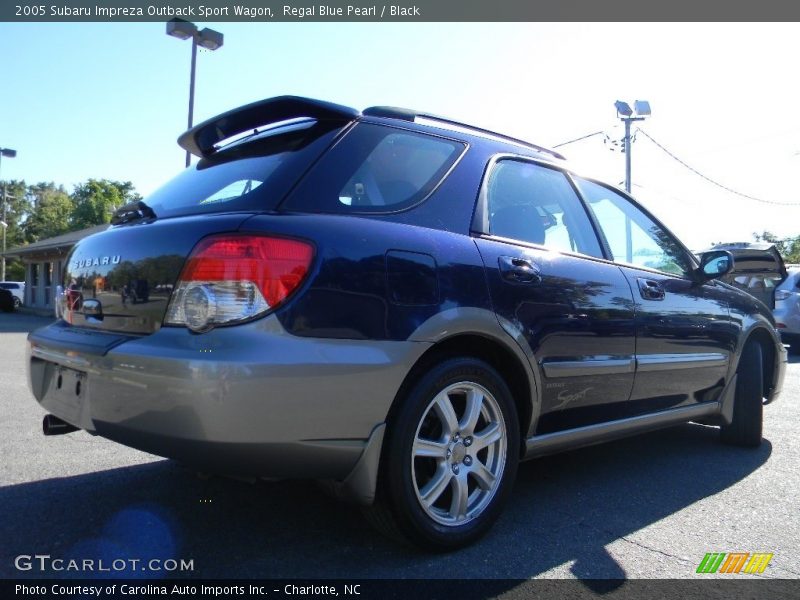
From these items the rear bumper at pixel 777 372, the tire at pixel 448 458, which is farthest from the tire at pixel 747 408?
the tire at pixel 448 458

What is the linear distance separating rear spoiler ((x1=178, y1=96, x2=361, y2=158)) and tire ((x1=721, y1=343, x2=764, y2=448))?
3323mm

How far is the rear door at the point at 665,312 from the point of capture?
11.8 ft

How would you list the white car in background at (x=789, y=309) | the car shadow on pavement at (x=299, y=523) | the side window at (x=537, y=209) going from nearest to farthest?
1. the car shadow on pavement at (x=299, y=523)
2. the side window at (x=537, y=209)
3. the white car in background at (x=789, y=309)

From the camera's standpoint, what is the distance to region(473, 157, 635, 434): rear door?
112 inches

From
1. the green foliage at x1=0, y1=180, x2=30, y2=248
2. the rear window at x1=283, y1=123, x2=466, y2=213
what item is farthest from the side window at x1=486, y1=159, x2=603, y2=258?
the green foliage at x1=0, y1=180, x2=30, y2=248

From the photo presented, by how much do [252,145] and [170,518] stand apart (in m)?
1.69

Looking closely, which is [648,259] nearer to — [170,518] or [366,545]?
[366,545]

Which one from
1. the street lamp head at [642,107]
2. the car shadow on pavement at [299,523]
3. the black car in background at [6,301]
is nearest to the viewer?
the car shadow on pavement at [299,523]

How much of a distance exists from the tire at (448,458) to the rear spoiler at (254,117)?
114cm

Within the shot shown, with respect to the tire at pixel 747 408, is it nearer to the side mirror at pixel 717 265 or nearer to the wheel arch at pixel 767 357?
the wheel arch at pixel 767 357

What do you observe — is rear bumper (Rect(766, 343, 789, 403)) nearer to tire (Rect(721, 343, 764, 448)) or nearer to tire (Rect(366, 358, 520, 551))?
tire (Rect(721, 343, 764, 448))

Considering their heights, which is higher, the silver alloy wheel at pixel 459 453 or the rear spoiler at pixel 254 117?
the rear spoiler at pixel 254 117

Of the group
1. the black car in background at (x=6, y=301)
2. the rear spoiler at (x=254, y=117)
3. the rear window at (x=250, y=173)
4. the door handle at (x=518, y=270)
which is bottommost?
the black car in background at (x=6, y=301)

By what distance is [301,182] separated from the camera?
2.42 m
